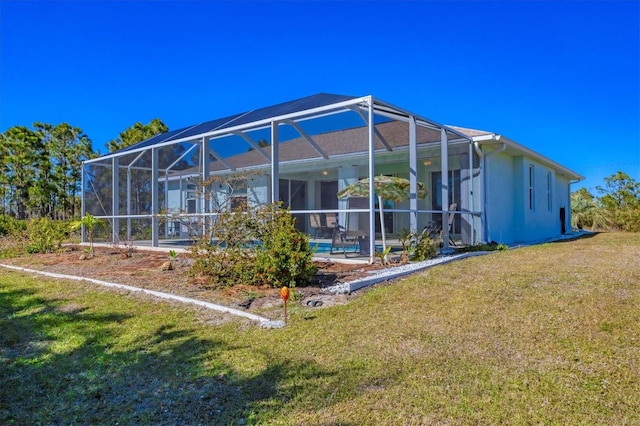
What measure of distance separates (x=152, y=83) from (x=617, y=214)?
2303 cm

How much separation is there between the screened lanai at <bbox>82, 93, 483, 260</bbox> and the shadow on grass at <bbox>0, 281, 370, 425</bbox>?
401 cm

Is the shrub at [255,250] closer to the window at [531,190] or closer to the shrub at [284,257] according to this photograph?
the shrub at [284,257]

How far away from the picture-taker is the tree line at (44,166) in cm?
2175

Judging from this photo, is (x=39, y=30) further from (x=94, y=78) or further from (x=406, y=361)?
(x=406, y=361)

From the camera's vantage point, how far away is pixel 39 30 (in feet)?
35.2

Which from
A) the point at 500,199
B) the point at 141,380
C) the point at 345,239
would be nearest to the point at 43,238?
the point at 345,239

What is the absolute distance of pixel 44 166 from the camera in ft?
74.3

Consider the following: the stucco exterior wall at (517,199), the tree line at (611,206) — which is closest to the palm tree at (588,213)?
the tree line at (611,206)

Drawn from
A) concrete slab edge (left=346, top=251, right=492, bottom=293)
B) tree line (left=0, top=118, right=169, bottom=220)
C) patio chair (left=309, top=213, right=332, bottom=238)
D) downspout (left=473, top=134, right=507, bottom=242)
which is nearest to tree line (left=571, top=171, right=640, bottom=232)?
downspout (left=473, top=134, right=507, bottom=242)

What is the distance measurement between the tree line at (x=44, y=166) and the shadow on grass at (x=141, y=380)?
21.4 meters

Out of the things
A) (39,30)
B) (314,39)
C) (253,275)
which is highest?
(314,39)

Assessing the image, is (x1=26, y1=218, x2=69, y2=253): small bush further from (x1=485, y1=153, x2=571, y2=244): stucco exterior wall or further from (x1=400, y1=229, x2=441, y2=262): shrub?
(x1=485, y1=153, x2=571, y2=244): stucco exterior wall

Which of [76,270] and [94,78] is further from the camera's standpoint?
[94,78]

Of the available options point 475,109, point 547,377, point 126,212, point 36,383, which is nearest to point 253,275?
point 36,383
